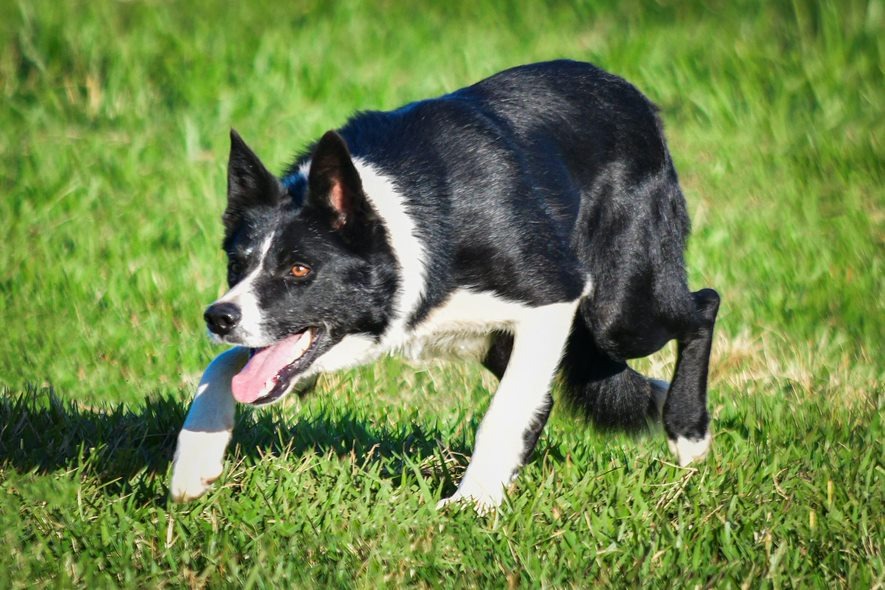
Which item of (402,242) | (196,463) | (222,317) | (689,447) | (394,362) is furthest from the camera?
(394,362)

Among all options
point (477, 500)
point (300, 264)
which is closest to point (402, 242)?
point (300, 264)

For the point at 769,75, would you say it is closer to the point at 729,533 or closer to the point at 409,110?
the point at 409,110

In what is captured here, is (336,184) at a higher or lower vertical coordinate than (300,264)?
higher

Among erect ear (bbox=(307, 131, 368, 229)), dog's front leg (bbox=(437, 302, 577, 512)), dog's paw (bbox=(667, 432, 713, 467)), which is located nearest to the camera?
erect ear (bbox=(307, 131, 368, 229))

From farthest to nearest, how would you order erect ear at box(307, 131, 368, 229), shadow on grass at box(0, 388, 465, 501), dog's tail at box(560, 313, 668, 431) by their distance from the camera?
dog's tail at box(560, 313, 668, 431), shadow on grass at box(0, 388, 465, 501), erect ear at box(307, 131, 368, 229)

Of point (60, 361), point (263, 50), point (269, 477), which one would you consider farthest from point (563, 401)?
point (263, 50)

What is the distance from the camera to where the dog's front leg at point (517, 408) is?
3.65 meters

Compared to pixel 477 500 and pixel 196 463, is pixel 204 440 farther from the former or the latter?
pixel 477 500

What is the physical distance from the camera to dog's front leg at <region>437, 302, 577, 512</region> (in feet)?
12.0

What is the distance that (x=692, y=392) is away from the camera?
4363 mm

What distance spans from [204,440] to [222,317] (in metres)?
0.43

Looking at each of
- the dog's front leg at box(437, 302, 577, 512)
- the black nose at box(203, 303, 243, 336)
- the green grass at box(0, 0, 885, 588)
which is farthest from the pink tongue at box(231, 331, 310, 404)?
the dog's front leg at box(437, 302, 577, 512)

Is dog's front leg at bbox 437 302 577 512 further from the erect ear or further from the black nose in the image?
the black nose

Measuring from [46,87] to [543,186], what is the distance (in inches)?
179
